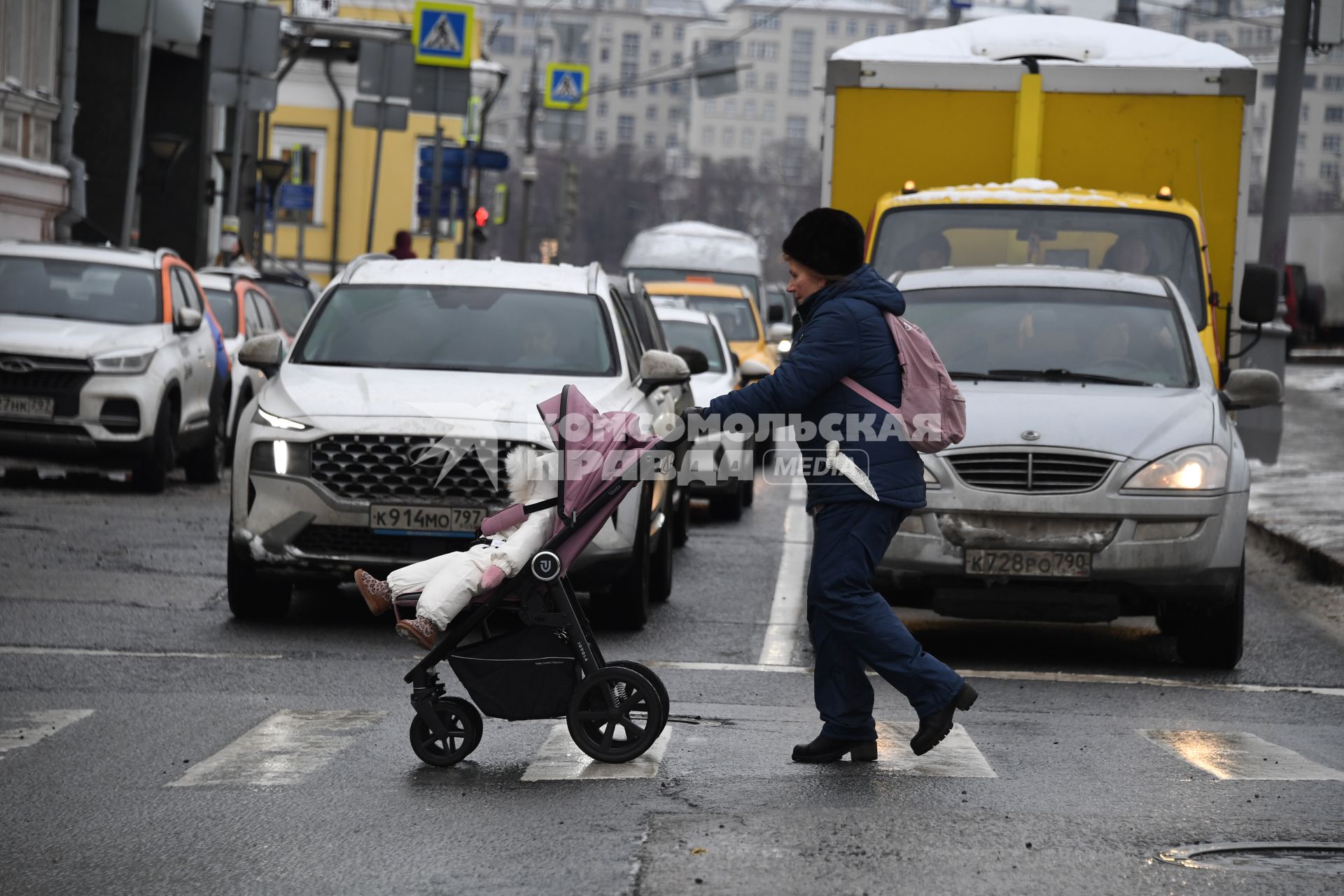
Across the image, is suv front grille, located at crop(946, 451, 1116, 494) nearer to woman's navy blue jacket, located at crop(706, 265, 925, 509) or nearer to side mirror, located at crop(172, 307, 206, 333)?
woman's navy blue jacket, located at crop(706, 265, 925, 509)

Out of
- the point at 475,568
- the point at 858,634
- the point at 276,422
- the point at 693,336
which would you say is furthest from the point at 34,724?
the point at 693,336

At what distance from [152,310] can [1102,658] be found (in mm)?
9694

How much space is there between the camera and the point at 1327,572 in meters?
13.6

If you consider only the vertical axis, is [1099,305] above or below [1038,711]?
above

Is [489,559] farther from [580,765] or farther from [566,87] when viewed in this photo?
[566,87]

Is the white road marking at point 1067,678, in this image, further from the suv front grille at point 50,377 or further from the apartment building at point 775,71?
the apartment building at point 775,71

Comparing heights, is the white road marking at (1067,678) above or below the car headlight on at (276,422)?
below

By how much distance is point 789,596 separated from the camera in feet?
39.9

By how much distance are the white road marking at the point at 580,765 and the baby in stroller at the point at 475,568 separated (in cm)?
52

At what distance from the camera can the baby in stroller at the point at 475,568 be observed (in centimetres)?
674

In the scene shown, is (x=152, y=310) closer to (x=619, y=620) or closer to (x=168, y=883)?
(x=619, y=620)

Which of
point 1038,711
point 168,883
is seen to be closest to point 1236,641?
point 1038,711

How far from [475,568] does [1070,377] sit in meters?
4.40

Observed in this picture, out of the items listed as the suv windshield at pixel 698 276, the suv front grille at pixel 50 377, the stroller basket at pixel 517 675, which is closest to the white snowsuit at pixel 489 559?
the stroller basket at pixel 517 675
